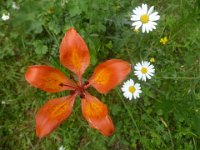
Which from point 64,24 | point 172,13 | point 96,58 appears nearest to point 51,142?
point 96,58

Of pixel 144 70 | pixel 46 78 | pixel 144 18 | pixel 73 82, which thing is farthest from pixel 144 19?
pixel 46 78

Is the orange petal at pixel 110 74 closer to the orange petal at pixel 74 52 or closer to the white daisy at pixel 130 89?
the orange petal at pixel 74 52

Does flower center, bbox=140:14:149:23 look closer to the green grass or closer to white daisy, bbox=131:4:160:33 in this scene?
white daisy, bbox=131:4:160:33

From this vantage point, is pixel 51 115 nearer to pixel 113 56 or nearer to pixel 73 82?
pixel 73 82

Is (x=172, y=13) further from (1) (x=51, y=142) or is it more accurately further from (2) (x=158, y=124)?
(1) (x=51, y=142)

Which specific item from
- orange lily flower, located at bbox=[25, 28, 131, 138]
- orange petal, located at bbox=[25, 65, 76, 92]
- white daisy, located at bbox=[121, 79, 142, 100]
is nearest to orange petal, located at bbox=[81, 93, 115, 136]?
orange lily flower, located at bbox=[25, 28, 131, 138]

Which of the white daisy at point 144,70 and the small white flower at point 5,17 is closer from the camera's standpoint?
the white daisy at point 144,70

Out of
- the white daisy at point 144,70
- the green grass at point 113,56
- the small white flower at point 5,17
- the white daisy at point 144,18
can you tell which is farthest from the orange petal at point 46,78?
the small white flower at point 5,17

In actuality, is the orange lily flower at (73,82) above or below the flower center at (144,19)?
below
